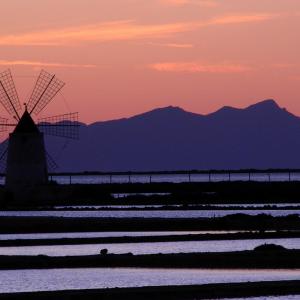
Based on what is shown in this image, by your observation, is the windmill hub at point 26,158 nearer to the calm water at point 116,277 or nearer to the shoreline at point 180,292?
the calm water at point 116,277

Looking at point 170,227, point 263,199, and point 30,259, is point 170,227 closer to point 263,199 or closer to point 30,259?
point 30,259

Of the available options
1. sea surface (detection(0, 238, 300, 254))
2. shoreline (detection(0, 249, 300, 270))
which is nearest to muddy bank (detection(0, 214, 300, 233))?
sea surface (detection(0, 238, 300, 254))

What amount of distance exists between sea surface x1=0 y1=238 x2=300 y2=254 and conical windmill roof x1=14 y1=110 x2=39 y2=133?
108 ft

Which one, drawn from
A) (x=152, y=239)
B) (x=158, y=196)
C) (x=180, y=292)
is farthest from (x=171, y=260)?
(x=158, y=196)

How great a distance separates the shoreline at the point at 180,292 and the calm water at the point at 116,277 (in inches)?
59.1

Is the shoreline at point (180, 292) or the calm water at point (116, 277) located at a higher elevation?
the calm water at point (116, 277)

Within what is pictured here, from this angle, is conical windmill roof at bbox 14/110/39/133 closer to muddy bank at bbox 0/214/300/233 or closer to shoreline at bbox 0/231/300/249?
muddy bank at bbox 0/214/300/233

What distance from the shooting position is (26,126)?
74.4m

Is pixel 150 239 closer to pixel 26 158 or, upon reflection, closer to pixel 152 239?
pixel 152 239

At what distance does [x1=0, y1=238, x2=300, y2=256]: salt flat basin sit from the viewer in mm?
37531

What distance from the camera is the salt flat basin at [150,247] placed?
37531 millimetres

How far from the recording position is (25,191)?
7344cm

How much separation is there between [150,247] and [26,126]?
35.8m

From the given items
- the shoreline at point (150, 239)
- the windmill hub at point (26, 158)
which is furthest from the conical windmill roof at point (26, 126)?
the shoreline at point (150, 239)
